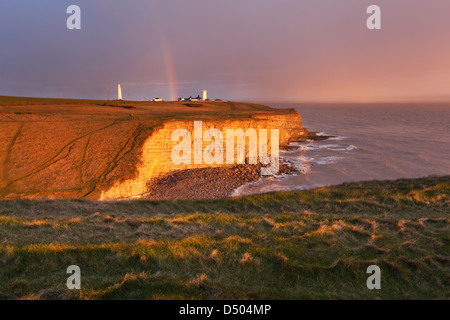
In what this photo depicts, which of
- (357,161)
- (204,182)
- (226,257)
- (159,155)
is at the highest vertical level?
(159,155)

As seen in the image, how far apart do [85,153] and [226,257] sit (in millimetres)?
28819

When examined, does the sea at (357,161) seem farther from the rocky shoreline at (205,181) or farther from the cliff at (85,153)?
the cliff at (85,153)

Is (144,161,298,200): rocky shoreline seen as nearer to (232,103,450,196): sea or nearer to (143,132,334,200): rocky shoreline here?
(143,132,334,200): rocky shoreline

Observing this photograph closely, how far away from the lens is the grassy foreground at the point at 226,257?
5.81m

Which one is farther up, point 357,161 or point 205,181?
point 357,161

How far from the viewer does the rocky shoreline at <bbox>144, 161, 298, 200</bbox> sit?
2802 cm

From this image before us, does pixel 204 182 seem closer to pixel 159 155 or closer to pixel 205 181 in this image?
pixel 205 181

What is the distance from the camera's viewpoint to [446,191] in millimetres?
16703

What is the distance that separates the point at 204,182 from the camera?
104 feet

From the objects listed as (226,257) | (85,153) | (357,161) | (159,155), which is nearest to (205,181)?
(159,155)

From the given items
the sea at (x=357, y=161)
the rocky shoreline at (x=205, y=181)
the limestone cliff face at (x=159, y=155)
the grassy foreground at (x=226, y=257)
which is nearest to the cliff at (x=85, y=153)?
the limestone cliff face at (x=159, y=155)

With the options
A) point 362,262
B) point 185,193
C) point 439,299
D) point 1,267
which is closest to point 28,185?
point 185,193

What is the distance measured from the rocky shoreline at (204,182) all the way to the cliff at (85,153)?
67.2 inches

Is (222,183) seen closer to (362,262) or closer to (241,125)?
(241,125)
